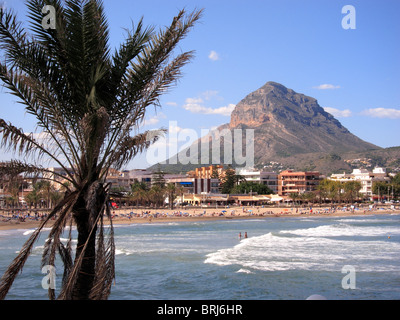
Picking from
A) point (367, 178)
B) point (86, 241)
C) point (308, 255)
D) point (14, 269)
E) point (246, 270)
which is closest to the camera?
point (14, 269)

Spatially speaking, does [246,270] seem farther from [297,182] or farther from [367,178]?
[367,178]

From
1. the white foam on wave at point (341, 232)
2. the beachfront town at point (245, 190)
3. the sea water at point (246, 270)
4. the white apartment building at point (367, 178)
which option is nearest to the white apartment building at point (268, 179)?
the beachfront town at point (245, 190)

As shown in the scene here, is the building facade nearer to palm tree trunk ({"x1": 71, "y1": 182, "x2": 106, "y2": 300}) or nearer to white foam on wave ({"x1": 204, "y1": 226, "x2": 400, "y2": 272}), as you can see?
white foam on wave ({"x1": 204, "y1": 226, "x2": 400, "y2": 272})

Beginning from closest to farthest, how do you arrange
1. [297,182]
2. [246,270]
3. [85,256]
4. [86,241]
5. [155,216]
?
1. [86,241]
2. [85,256]
3. [246,270]
4. [155,216]
5. [297,182]

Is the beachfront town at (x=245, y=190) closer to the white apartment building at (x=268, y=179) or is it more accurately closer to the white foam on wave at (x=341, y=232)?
the white apartment building at (x=268, y=179)

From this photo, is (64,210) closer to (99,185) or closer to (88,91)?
(99,185)

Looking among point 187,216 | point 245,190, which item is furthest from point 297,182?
point 187,216

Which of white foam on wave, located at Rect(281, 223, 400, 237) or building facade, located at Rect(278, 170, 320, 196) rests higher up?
building facade, located at Rect(278, 170, 320, 196)

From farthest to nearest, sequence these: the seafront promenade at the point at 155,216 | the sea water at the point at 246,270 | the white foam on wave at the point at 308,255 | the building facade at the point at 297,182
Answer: the building facade at the point at 297,182 → the seafront promenade at the point at 155,216 → the white foam on wave at the point at 308,255 → the sea water at the point at 246,270

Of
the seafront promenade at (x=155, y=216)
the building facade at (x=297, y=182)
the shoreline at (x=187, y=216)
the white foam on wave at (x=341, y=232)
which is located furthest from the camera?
the building facade at (x=297, y=182)

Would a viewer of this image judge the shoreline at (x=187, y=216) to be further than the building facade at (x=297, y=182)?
No

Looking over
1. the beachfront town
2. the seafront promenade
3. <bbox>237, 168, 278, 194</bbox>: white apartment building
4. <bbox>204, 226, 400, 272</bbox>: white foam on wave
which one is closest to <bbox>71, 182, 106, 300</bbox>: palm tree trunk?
<bbox>204, 226, 400, 272</bbox>: white foam on wave

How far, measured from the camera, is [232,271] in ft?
68.9
